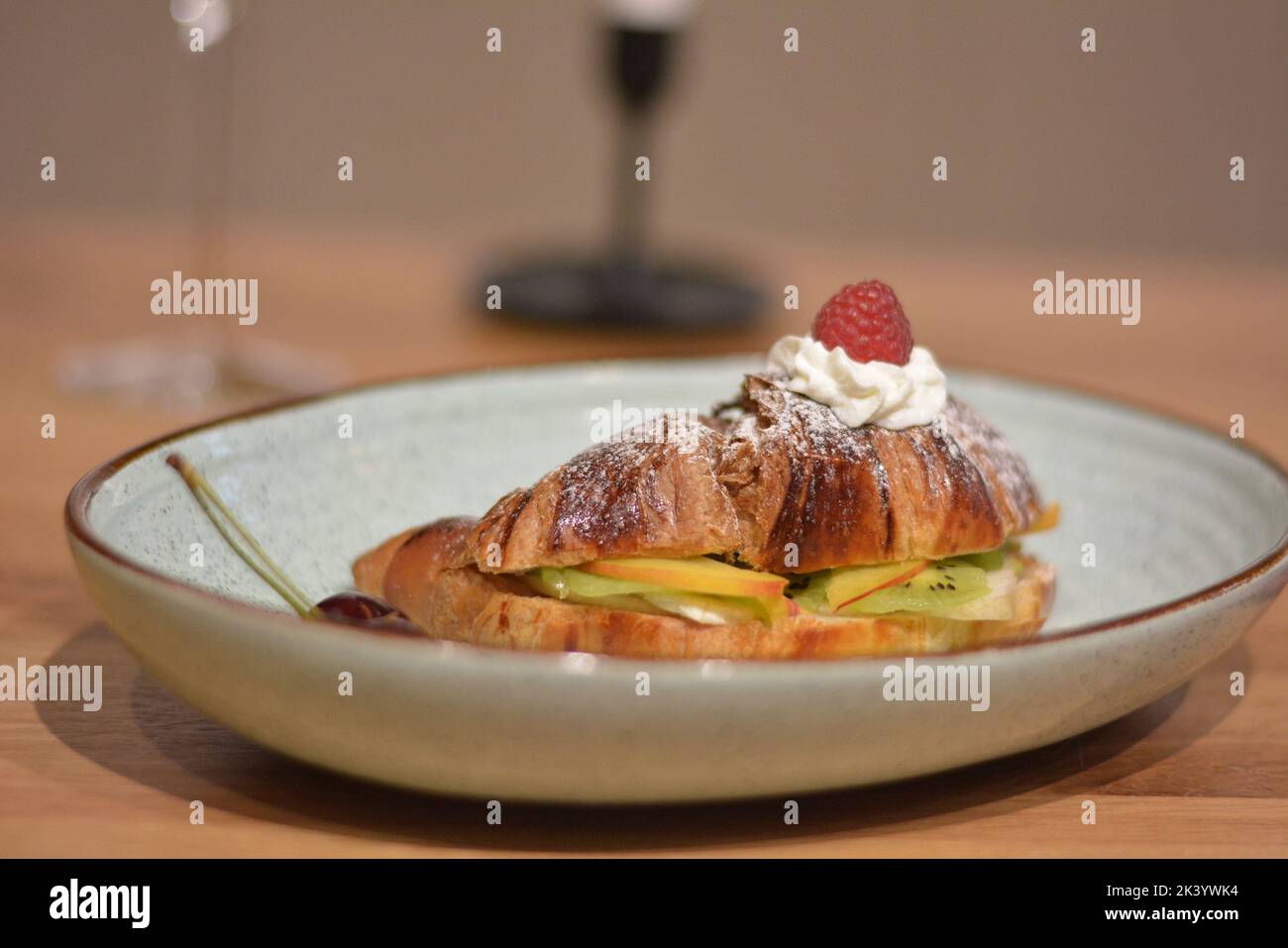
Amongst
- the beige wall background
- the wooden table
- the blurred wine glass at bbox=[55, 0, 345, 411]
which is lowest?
the wooden table

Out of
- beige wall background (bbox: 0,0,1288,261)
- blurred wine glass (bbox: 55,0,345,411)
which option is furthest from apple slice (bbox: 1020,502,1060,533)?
beige wall background (bbox: 0,0,1288,261)

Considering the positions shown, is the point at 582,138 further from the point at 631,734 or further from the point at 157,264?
the point at 631,734

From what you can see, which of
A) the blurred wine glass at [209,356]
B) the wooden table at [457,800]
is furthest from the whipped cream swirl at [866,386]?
the blurred wine glass at [209,356]

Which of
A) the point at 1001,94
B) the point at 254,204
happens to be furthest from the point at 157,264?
the point at 1001,94

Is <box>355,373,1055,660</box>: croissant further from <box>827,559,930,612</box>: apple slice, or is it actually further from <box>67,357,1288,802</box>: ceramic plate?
<box>67,357,1288,802</box>: ceramic plate

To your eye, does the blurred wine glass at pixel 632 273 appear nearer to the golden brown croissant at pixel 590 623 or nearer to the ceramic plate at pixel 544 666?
the ceramic plate at pixel 544 666
